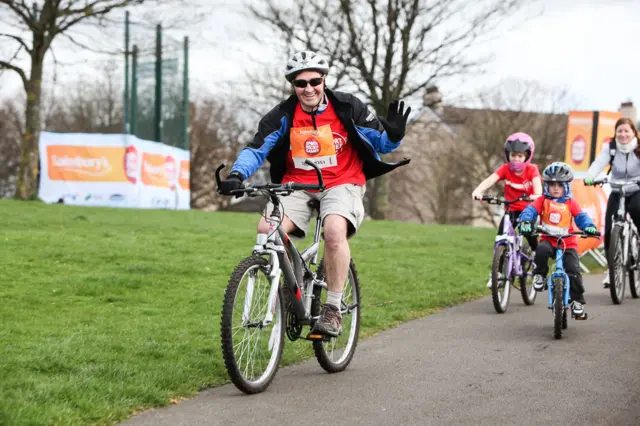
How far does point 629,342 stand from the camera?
7.27 metres

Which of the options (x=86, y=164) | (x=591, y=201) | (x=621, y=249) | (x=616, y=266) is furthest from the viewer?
(x=86, y=164)

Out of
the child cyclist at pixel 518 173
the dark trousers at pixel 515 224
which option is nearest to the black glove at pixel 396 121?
the dark trousers at pixel 515 224

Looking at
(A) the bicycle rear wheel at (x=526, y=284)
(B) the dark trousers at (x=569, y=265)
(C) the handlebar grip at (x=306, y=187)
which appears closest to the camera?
(C) the handlebar grip at (x=306, y=187)

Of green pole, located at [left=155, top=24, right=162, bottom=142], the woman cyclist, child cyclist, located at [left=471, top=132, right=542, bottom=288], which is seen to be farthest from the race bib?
green pole, located at [left=155, top=24, right=162, bottom=142]

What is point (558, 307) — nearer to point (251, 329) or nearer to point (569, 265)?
point (569, 265)

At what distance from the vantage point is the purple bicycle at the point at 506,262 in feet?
30.4

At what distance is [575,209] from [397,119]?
3.32 metres

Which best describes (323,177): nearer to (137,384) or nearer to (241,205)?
(137,384)

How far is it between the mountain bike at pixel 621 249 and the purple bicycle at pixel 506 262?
95cm

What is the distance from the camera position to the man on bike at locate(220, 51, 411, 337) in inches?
225

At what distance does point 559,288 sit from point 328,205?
8.74 ft

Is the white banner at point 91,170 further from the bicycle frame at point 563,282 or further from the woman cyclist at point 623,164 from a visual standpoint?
the bicycle frame at point 563,282

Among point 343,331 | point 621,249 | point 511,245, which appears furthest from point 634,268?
point 343,331

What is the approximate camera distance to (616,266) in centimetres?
1025
